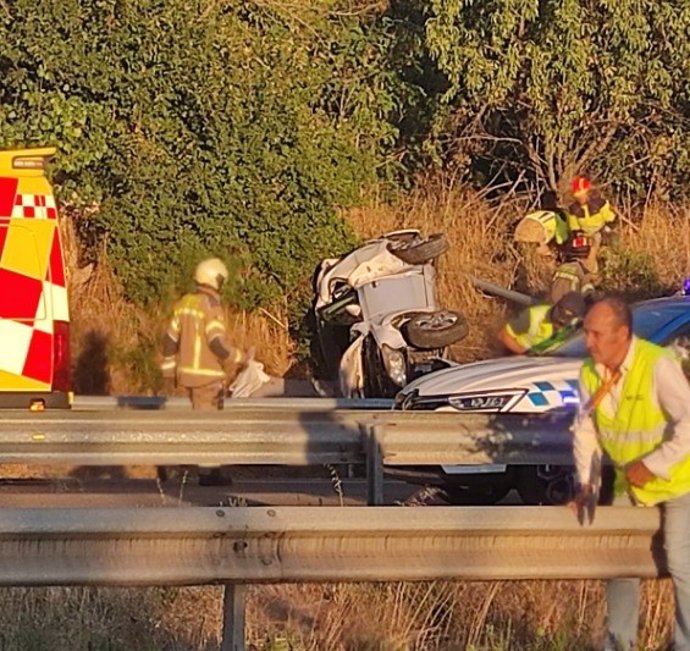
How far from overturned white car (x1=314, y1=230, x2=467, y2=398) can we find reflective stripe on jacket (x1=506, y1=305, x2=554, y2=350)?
2.34ft

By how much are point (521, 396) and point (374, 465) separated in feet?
3.62

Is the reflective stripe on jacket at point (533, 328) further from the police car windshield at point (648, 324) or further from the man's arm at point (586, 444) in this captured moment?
the man's arm at point (586, 444)

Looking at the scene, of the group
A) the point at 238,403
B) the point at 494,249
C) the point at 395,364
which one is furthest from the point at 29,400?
the point at 494,249

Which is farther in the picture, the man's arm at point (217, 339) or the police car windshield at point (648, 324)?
the man's arm at point (217, 339)

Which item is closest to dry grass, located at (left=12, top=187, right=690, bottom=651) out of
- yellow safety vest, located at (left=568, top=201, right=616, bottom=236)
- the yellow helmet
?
the yellow helmet

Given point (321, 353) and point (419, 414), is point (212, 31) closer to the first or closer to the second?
point (321, 353)

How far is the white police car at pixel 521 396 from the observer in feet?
30.1

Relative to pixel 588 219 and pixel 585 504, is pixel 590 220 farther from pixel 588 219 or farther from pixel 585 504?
pixel 585 504

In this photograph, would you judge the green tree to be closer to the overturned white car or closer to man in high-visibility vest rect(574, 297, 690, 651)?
the overturned white car

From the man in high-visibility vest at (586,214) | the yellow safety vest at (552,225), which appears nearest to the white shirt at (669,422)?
the man in high-visibility vest at (586,214)

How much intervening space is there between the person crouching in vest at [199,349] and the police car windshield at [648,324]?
2.25 m

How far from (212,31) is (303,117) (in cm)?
141

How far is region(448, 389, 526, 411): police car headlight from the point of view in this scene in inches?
366

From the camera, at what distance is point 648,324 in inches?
377
